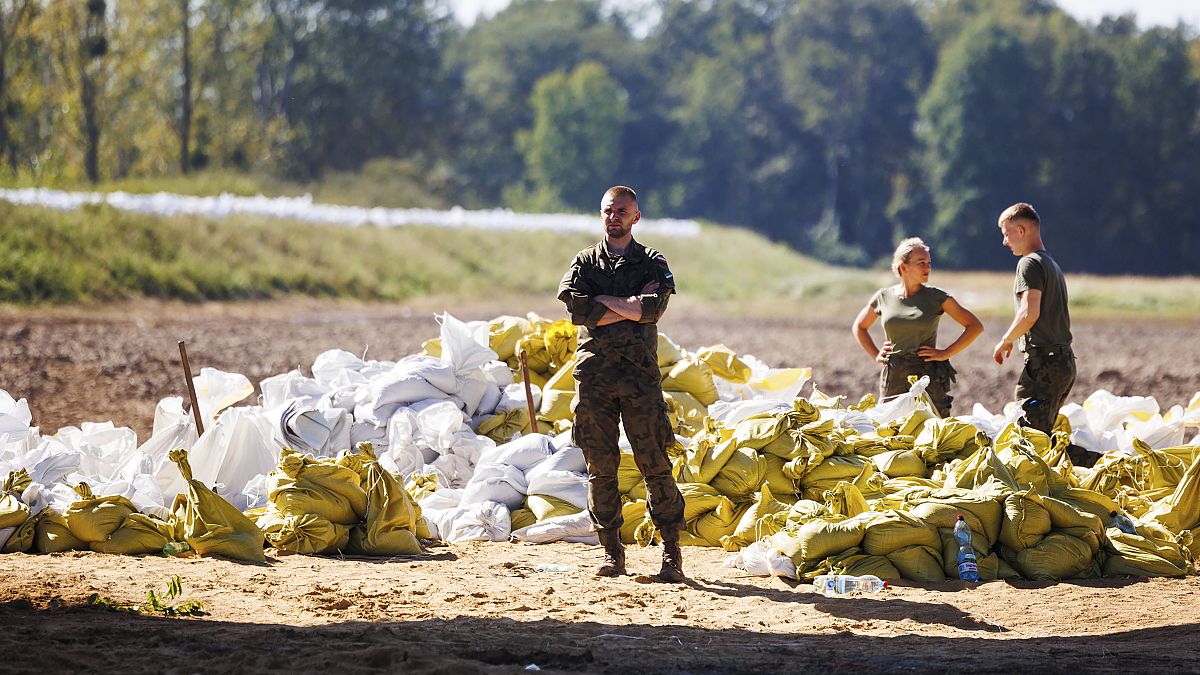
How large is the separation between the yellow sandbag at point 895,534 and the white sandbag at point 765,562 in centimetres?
34

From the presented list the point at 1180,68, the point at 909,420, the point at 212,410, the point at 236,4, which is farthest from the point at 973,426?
the point at 1180,68

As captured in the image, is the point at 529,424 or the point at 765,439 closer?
the point at 765,439

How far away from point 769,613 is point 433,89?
2141 inches

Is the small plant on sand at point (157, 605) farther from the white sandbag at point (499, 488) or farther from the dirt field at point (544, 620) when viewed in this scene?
the white sandbag at point (499, 488)

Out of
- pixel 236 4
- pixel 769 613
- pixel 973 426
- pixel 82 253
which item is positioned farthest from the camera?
pixel 236 4

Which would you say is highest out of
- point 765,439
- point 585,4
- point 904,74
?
point 585,4

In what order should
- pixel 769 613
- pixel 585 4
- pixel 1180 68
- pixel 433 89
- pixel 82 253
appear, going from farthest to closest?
pixel 585 4, pixel 433 89, pixel 1180 68, pixel 82 253, pixel 769 613

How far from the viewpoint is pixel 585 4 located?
7738 cm

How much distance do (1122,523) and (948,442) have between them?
2.87 feet

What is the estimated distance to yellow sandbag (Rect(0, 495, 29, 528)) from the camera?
20.1ft

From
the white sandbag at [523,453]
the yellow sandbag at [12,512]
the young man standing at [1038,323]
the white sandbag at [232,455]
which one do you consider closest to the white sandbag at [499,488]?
the white sandbag at [523,453]

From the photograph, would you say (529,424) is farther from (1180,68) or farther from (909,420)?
(1180,68)

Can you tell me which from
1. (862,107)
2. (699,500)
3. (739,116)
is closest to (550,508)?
(699,500)

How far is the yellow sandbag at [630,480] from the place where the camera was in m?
6.88
